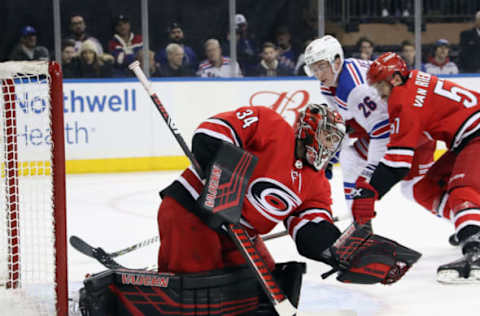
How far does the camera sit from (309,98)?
6551mm

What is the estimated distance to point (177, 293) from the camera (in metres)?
2.10

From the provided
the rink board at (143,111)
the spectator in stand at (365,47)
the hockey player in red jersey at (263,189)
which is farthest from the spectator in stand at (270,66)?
the hockey player in red jersey at (263,189)

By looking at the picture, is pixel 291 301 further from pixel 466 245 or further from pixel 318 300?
pixel 466 245

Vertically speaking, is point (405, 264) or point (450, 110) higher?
point (450, 110)

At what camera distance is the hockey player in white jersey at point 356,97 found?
3.32 metres

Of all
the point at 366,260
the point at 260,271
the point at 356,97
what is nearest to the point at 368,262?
the point at 366,260

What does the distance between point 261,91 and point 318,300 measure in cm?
399

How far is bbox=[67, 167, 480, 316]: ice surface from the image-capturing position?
2.62 metres

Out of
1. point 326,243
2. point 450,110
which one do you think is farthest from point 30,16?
point 326,243

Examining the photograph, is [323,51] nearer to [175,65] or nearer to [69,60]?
[175,65]

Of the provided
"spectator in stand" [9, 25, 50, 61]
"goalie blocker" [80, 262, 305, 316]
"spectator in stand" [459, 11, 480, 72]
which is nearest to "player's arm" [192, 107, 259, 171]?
"goalie blocker" [80, 262, 305, 316]

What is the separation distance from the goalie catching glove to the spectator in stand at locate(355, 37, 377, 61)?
188 inches

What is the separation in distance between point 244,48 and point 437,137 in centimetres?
382

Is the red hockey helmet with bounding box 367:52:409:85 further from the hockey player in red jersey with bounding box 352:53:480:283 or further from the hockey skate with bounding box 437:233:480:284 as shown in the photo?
the hockey skate with bounding box 437:233:480:284
